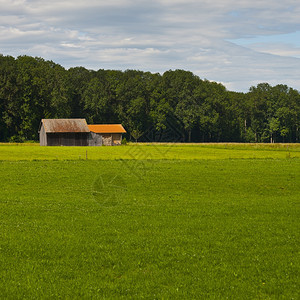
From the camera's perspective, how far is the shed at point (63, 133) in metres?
108

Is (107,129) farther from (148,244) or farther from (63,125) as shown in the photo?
(148,244)

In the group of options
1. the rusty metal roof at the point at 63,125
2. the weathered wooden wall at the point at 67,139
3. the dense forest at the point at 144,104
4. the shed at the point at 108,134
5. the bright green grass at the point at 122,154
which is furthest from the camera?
the dense forest at the point at 144,104

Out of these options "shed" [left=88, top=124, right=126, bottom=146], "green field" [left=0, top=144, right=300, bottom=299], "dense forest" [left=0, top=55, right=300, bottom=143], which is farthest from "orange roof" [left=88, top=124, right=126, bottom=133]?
"green field" [left=0, top=144, right=300, bottom=299]

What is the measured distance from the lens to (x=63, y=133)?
110 metres

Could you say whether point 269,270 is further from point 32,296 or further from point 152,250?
point 32,296

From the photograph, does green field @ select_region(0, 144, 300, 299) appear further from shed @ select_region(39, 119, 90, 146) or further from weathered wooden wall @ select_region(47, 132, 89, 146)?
weathered wooden wall @ select_region(47, 132, 89, 146)

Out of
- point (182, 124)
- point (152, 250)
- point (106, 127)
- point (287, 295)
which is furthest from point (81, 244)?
point (182, 124)

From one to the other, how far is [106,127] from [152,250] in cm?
10961

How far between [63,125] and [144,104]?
132 feet

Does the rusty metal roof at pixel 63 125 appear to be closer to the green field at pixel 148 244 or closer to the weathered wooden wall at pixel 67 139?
the weathered wooden wall at pixel 67 139

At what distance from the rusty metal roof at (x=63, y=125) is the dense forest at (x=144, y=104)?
38.9 ft

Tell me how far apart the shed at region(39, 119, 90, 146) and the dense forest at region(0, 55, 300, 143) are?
11.6 meters

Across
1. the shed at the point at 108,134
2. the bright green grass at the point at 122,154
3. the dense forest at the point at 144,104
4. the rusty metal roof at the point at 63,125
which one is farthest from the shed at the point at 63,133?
the bright green grass at the point at 122,154

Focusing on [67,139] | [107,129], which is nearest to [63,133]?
[67,139]
